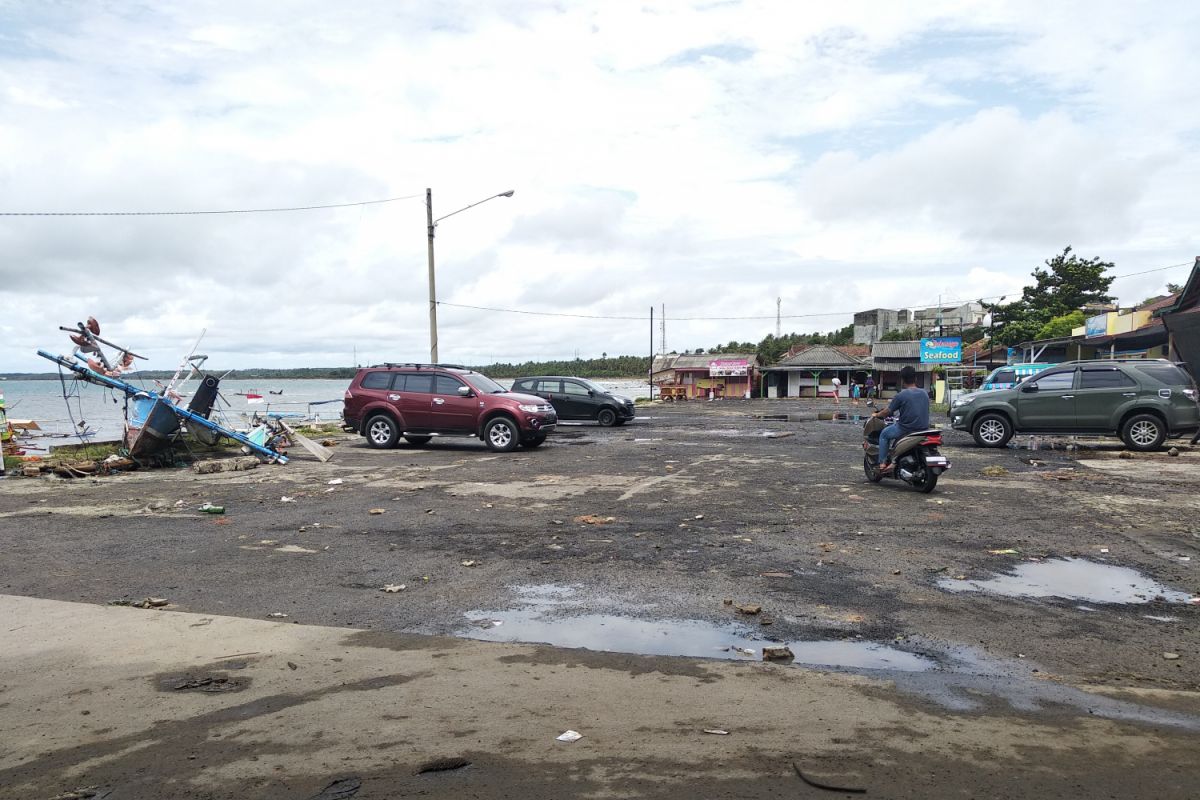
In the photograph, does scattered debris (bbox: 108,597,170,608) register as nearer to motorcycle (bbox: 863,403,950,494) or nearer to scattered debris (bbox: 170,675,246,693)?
scattered debris (bbox: 170,675,246,693)

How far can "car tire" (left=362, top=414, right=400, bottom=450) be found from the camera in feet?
57.5

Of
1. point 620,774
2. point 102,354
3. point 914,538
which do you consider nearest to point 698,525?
point 914,538

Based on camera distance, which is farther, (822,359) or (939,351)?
(822,359)

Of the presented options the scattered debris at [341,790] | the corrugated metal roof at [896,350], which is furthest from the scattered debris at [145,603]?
the corrugated metal roof at [896,350]

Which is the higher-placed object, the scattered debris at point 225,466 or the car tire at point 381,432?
the car tire at point 381,432

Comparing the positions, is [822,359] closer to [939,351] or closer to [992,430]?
[939,351]

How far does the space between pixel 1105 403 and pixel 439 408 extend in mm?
13826

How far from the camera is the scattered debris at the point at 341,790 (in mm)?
2840

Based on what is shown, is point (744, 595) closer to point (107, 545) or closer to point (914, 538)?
point (914, 538)

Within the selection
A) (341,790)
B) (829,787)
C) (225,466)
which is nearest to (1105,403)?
(829,787)

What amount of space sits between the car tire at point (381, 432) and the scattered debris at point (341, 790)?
15.0m

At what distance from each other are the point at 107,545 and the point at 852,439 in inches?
669

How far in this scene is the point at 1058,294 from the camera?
50.3 meters

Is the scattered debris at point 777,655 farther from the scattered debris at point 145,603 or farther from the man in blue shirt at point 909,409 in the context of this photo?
the man in blue shirt at point 909,409
